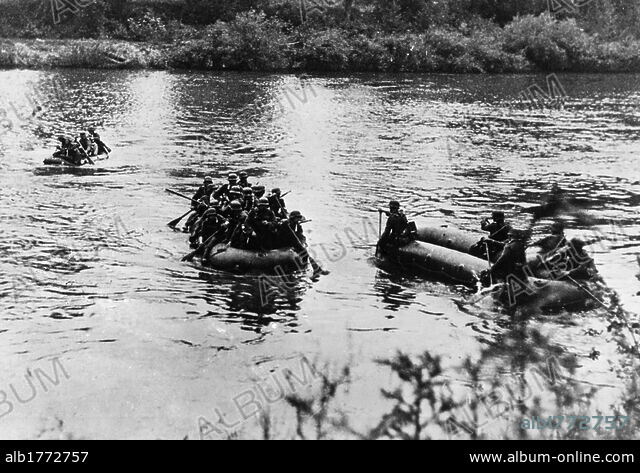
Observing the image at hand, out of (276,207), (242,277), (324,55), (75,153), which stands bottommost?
(242,277)

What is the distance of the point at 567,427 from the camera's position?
33.1 ft

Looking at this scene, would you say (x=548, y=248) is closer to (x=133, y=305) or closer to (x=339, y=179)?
(x=133, y=305)

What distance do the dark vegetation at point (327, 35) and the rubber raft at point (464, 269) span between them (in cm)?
4394

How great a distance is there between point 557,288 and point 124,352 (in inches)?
333

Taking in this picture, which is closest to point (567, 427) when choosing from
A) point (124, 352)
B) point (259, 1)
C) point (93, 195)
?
point (124, 352)

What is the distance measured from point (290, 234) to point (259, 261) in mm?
1038

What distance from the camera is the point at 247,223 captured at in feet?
54.3

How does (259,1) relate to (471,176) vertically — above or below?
above

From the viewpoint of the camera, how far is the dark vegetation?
58.1 metres

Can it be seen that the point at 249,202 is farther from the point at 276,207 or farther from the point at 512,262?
the point at 512,262

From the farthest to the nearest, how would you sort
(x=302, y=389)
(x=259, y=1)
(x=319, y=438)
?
(x=259, y=1)
(x=302, y=389)
(x=319, y=438)

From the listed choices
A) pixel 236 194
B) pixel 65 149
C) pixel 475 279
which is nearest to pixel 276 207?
pixel 236 194

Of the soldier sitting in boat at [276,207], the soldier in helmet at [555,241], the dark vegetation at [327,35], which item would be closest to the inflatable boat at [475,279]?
the soldier in helmet at [555,241]

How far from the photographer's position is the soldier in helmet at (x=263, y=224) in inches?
644
